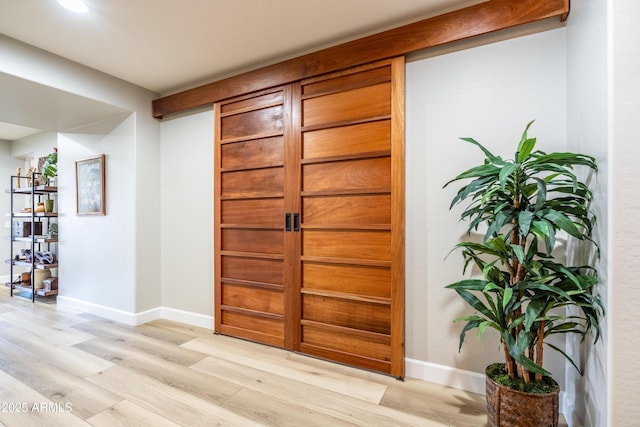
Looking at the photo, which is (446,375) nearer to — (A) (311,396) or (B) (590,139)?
(A) (311,396)

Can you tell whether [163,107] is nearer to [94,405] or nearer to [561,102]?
[94,405]

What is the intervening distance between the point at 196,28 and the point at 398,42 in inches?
55.9

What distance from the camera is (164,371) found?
2.15 m

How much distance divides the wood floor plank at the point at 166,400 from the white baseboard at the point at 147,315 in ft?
2.84

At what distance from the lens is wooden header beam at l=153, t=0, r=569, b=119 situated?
1.71m

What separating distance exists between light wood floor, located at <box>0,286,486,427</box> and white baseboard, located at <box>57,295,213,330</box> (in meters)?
0.29

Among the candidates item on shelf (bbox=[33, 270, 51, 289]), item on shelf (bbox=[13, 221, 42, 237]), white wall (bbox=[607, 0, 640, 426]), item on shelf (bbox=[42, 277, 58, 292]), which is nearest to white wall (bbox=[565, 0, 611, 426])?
white wall (bbox=[607, 0, 640, 426])

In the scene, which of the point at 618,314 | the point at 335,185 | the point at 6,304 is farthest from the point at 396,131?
the point at 6,304

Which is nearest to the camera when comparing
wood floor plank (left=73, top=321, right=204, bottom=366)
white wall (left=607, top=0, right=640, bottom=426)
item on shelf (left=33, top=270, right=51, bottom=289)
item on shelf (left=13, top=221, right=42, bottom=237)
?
white wall (left=607, top=0, right=640, bottom=426)

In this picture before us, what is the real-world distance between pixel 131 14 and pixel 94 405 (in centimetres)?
246

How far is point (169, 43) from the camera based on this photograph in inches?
90.4

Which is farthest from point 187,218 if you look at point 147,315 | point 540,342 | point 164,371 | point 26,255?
point 26,255

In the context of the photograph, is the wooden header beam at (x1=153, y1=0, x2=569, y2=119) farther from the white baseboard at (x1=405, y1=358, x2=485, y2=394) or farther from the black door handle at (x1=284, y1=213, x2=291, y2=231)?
the white baseboard at (x1=405, y1=358, x2=485, y2=394)

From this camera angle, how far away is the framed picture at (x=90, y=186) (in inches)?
130
